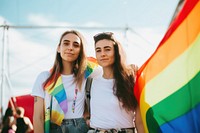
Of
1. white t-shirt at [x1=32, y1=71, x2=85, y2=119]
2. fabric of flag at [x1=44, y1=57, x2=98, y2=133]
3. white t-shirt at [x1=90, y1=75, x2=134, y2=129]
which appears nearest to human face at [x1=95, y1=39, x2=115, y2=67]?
white t-shirt at [x1=90, y1=75, x2=134, y2=129]

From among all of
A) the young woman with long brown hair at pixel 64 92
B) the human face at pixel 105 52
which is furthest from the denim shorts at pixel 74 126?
the human face at pixel 105 52

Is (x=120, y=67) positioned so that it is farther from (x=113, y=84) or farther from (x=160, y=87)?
(x=160, y=87)

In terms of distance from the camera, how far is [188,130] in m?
2.50

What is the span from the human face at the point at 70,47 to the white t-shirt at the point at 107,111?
0.41 meters

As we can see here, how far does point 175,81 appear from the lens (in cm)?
266

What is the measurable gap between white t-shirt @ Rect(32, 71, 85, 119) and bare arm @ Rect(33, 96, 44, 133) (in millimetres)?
59

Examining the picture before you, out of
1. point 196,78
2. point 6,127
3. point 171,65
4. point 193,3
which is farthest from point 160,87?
point 6,127

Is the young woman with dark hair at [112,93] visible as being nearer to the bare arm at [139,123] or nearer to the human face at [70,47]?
the bare arm at [139,123]

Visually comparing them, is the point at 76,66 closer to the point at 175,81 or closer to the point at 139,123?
the point at 139,123

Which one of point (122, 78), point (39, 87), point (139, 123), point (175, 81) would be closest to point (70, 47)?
point (39, 87)

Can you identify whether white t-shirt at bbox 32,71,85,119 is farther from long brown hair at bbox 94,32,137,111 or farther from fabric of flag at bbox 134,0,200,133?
fabric of flag at bbox 134,0,200,133

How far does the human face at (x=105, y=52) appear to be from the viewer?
10.0 ft

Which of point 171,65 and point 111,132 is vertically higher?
point 171,65

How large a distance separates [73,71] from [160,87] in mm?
940
